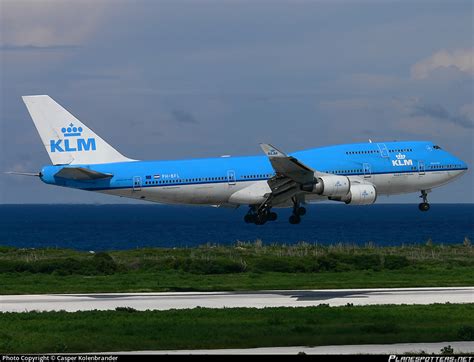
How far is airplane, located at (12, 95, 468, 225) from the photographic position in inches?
2618

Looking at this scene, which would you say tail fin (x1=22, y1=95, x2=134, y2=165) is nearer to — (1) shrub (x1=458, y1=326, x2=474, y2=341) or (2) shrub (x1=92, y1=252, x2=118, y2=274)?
(2) shrub (x1=92, y1=252, x2=118, y2=274)

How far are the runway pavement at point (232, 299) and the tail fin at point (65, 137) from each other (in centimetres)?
1161

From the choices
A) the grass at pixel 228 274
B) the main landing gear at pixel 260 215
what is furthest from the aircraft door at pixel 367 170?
the grass at pixel 228 274

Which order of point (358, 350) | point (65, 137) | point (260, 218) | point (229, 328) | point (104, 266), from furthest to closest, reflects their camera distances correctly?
1. point (104, 266)
2. point (65, 137)
3. point (260, 218)
4. point (229, 328)
5. point (358, 350)

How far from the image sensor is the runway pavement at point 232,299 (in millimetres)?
53938

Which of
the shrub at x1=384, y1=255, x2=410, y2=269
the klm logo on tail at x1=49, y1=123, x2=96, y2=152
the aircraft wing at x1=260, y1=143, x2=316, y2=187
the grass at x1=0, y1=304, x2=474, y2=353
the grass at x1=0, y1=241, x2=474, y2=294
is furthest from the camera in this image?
Result: the shrub at x1=384, y1=255, x2=410, y2=269

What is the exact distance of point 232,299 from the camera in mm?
57500

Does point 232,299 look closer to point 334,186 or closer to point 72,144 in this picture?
point 334,186

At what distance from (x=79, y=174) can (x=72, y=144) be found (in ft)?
20.5

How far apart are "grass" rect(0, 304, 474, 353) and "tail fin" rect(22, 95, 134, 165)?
22.1 meters

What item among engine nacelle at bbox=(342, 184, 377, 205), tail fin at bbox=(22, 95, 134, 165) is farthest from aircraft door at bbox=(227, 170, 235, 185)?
engine nacelle at bbox=(342, 184, 377, 205)

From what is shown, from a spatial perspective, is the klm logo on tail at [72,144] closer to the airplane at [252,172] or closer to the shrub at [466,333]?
the airplane at [252,172]

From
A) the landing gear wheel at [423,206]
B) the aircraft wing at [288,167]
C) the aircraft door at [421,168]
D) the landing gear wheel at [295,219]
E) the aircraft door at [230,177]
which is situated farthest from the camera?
the aircraft door at [421,168]

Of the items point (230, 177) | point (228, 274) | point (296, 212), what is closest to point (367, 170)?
point (296, 212)
